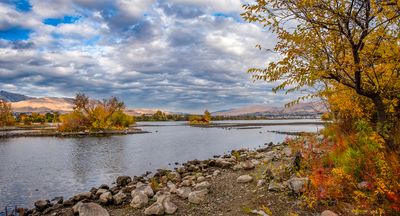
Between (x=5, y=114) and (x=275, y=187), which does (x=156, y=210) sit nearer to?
(x=275, y=187)

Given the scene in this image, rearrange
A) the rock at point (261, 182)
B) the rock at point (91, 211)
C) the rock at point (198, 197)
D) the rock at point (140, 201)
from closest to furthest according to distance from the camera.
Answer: the rock at point (91, 211) → the rock at point (198, 197) → the rock at point (261, 182) → the rock at point (140, 201)

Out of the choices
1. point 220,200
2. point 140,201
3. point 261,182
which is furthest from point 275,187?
point 140,201

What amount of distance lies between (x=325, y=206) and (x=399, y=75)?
394cm

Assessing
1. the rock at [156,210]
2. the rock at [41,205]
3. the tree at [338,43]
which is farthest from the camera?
the rock at [41,205]

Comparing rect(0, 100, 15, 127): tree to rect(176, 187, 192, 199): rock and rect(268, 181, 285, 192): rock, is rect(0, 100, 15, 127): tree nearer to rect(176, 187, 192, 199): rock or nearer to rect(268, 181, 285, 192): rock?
rect(176, 187, 192, 199): rock

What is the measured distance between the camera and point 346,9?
23.4 ft

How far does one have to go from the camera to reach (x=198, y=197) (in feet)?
35.6

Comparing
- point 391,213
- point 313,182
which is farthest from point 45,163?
point 391,213

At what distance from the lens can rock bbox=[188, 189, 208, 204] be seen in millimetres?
10727

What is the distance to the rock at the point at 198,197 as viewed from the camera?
35.2 feet

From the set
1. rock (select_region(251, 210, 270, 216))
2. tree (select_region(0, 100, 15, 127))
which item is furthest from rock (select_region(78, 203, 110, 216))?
tree (select_region(0, 100, 15, 127))

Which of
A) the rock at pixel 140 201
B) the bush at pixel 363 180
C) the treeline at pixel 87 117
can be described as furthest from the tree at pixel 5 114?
the bush at pixel 363 180

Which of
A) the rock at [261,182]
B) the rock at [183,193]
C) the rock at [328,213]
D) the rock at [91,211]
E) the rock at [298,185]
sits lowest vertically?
the rock at [91,211]

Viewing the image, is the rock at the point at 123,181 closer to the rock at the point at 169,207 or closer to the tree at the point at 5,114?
the rock at the point at 169,207
